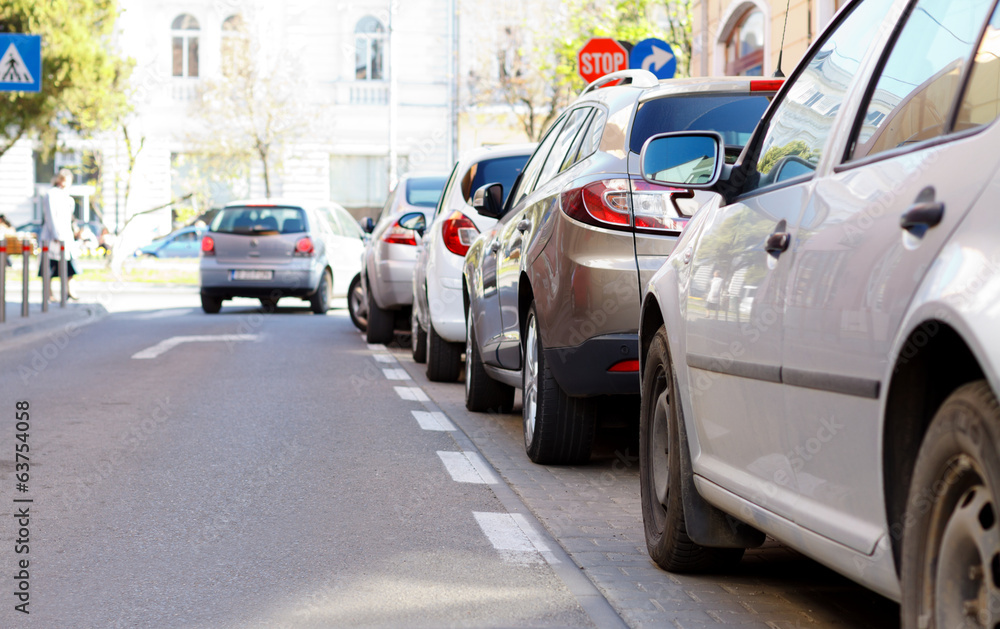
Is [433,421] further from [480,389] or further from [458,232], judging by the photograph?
[458,232]

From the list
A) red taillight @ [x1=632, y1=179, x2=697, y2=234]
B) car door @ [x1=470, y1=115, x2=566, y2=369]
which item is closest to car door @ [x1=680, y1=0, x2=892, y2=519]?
red taillight @ [x1=632, y1=179, x2=697, y2=234]

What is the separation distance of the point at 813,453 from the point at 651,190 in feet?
9.55

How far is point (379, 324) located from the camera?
49.0 feet

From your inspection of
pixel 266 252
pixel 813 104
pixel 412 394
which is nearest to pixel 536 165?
pixel 412 394

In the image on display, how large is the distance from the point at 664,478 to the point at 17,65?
1312cm

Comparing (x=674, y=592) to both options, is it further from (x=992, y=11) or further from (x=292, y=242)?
(x=292, y=242)

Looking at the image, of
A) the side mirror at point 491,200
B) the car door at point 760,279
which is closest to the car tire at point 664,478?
the car door at point 760,279

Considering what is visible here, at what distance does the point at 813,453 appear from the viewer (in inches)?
127

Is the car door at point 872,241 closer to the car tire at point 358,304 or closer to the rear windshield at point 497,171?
the rear windshield at point 497,171

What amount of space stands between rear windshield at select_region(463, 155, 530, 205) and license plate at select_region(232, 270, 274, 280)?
31.2 feet

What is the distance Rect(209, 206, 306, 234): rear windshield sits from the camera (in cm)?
2030

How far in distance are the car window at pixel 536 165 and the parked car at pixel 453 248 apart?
2.41 metres

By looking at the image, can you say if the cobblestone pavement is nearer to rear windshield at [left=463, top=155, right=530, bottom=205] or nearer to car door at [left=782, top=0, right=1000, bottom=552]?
car door at [left=782, top=0, right=1000, bottom=552]

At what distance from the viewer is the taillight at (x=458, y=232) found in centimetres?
1078
